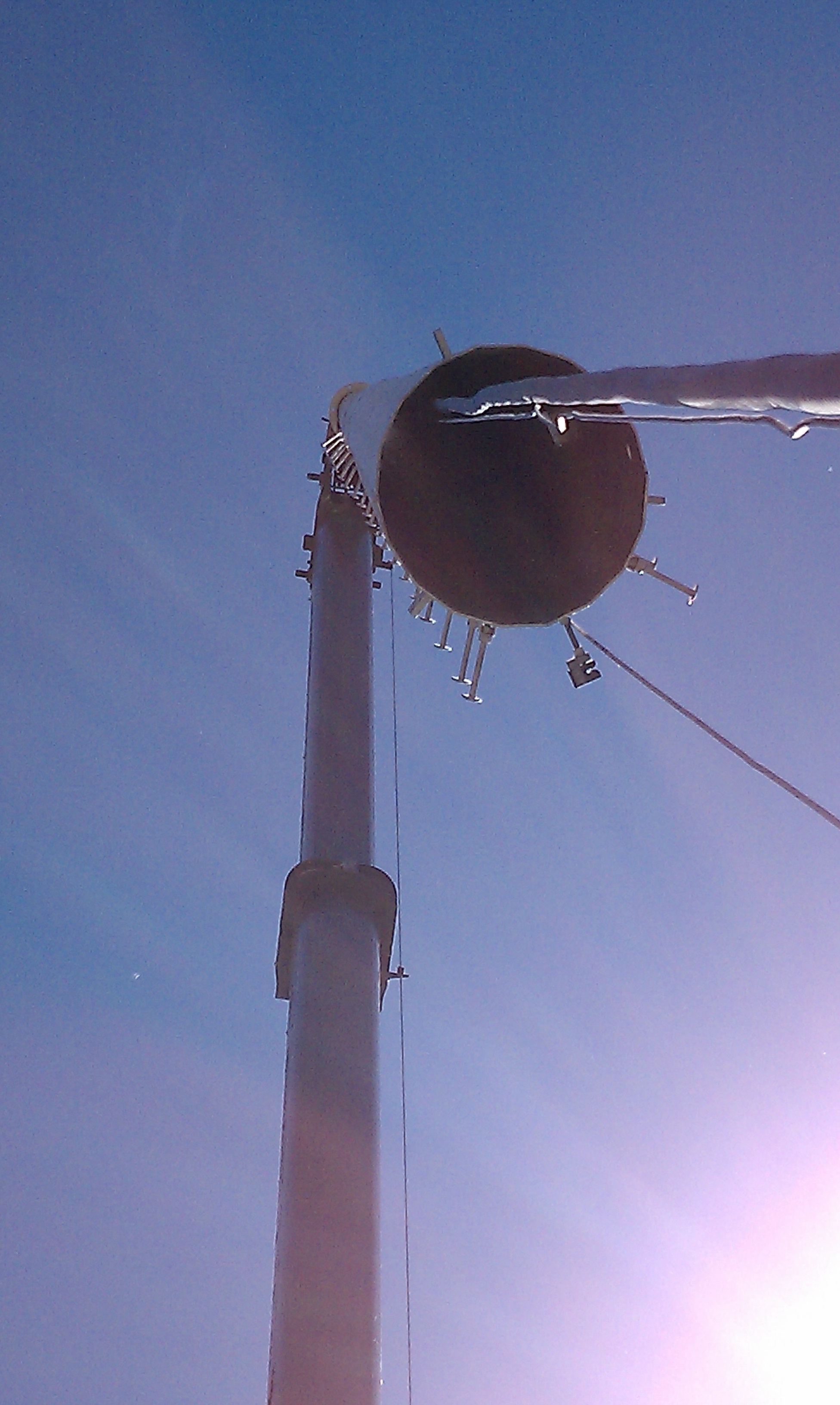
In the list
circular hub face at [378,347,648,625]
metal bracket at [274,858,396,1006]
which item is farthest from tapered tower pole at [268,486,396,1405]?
circular hub face at [378,347,648,625]

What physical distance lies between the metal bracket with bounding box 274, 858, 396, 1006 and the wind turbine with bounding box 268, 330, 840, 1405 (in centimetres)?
1

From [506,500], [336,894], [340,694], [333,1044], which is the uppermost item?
[506,500]

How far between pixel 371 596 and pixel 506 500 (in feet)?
4.49

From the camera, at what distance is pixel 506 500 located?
901 cm

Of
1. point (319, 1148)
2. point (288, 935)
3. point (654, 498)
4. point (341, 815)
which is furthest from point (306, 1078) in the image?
point (654, 498)

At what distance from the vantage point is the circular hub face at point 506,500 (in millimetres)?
7812

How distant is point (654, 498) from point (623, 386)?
13.5 ft

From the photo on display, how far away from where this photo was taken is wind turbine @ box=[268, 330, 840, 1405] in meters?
5.52

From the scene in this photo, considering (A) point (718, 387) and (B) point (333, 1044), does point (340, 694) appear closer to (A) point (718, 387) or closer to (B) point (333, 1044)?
(B) point (333, 1044)

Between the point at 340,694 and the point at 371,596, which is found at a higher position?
the point at 371,596

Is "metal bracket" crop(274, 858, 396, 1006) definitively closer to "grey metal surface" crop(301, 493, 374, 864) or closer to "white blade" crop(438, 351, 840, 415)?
"grey metal surface" crop(301, 493, 374, 864)

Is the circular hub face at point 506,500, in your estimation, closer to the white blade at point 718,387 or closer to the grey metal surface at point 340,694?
the grey metal surface at point 340,694

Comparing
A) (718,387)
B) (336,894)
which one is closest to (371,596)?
(336,894)

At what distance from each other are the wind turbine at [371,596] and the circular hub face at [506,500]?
0.01 meters
